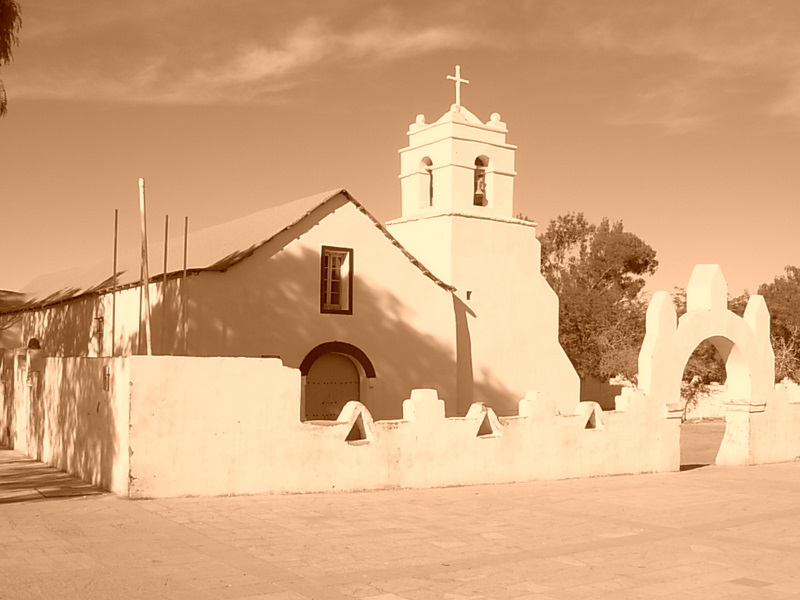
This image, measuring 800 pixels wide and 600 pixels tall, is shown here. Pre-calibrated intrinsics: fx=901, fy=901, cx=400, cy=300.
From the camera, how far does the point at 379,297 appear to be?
2202cm

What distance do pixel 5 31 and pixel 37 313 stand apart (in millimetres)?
18985

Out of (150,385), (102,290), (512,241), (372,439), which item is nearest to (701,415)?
(512,241)

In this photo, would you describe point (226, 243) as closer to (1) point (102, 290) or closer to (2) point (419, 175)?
(1) point (102, 290)

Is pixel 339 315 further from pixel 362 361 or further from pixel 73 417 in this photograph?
pixel 73 417

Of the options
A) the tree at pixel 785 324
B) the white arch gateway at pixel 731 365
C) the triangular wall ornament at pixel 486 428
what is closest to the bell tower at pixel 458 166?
the white arch gateway at pixel 731 365

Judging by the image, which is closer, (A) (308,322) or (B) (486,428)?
(B) (486,428)

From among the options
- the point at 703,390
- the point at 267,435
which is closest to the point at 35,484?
the point at 267,435

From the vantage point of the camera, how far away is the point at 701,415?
131 feet

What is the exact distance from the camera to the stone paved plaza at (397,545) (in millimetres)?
7723

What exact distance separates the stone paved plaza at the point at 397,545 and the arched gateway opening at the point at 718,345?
4250 mm

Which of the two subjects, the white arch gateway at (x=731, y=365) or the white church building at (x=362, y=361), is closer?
the white church building at (x=362, y=361)

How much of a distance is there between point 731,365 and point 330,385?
9.20m

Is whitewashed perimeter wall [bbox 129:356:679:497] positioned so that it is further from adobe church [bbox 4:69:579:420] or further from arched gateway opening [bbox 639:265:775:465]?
adobe church [bbox 4:69:579:420]

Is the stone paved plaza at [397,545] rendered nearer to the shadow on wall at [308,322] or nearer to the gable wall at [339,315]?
the shadow on wall at [308,322]
